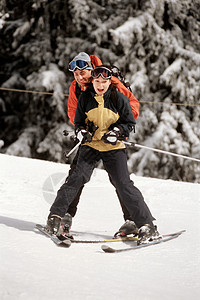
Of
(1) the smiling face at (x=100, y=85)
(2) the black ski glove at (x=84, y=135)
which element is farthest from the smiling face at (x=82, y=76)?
(2) the black ski glove at (x=84, y=135)

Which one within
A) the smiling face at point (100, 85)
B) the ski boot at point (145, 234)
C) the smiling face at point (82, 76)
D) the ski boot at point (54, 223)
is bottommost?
the ski boot at point (145, 234)

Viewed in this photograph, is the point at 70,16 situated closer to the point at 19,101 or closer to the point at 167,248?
the point at 19,101

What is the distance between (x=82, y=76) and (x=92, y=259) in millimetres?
1648

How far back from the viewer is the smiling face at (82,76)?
4.11 metres

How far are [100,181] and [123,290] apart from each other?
4943 mm

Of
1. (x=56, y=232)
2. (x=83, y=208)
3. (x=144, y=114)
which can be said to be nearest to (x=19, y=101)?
(x=144, y=114)

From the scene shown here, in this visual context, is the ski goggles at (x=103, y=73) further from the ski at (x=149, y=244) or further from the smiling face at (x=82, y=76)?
the ski at (x=149, y=244)

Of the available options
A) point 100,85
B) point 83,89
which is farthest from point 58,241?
point 83,89

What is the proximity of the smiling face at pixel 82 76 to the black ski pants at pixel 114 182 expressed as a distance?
0.63 m

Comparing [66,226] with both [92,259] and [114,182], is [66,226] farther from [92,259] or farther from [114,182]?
[92,259]

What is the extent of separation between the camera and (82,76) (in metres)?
4.12

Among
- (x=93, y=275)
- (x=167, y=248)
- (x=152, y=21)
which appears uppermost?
(x=93, y=275)

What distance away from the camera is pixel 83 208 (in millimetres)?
5723

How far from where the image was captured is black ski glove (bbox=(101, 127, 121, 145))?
369cm
